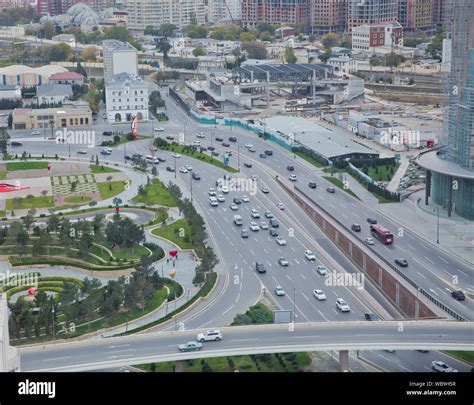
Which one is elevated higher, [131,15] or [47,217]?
[131,15]

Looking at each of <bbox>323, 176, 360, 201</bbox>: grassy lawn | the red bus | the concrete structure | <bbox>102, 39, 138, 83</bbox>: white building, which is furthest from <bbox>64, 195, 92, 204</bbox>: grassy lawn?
<bbox>102, 39, 138, 83</bbox>: white building

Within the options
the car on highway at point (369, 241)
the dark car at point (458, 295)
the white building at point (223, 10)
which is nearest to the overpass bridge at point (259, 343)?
the dark car at point (458, 295)

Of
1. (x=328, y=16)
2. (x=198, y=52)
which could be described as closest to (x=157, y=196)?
(x=198, y=52)

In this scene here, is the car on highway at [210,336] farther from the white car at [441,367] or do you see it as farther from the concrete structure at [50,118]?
the concrete structure at [50,118]

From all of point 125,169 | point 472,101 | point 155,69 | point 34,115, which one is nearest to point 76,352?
point 472,101

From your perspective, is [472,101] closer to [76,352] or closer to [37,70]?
[76,352]

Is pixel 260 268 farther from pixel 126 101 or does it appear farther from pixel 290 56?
pixel 290 56
